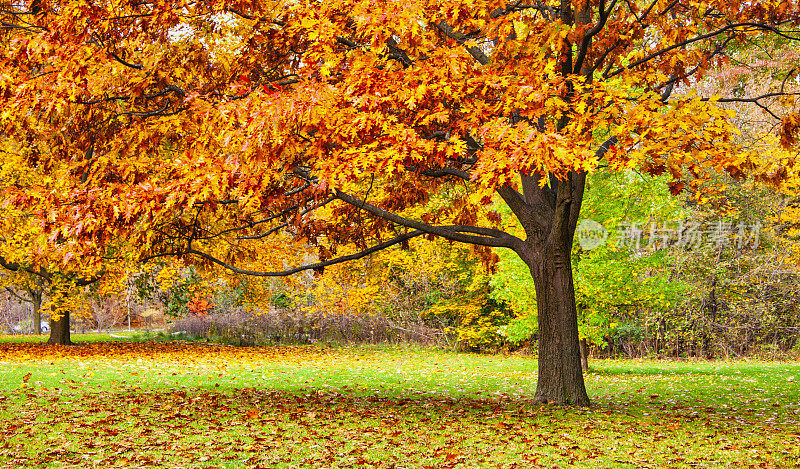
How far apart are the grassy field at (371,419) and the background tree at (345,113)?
1691 mm

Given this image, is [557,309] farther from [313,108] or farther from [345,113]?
[313,108]

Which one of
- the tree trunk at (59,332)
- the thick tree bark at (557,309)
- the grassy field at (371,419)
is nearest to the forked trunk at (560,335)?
the thick tree bark at (557,309)

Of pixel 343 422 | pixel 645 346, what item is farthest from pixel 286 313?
pixel 343 422

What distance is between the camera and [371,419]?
24.6 ft

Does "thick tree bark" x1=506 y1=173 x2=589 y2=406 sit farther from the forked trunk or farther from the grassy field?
the grassy field

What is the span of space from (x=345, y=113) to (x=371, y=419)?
11.7 feet

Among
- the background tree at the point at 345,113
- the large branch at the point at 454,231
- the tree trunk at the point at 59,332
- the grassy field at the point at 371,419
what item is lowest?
the grassy field at the point at 371,419

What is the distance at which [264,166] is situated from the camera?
5.94 m

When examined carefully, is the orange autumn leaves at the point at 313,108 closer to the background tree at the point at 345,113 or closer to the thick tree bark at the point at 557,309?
the background tree at the point at 345,113

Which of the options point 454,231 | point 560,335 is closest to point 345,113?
point 454,231

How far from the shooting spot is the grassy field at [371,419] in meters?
5.48

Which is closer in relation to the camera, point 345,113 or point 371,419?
point 345,113

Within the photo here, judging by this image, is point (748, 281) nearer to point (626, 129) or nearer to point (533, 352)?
point (533, 352)

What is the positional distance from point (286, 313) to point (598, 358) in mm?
11813
